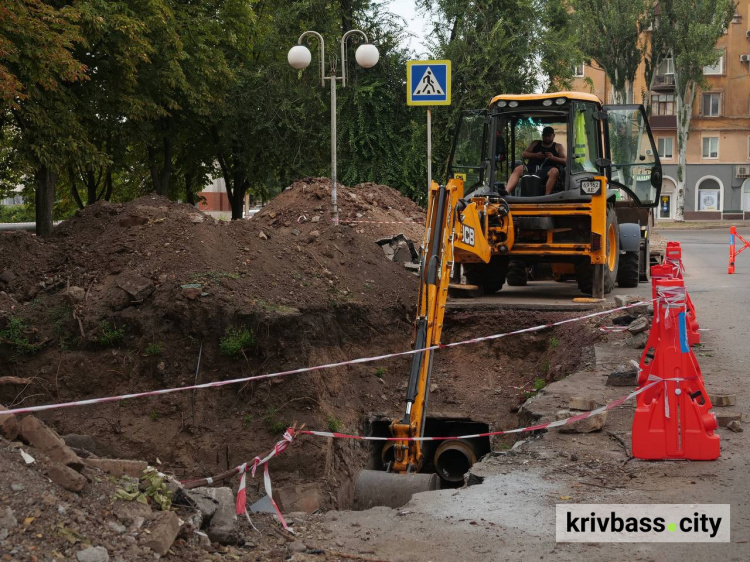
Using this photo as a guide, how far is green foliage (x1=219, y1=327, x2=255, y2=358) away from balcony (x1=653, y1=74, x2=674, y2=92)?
164 feet

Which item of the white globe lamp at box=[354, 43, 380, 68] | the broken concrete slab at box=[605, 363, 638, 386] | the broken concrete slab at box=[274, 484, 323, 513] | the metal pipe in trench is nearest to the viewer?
the broken concrete slab at box=[605, 363, 638, 386]

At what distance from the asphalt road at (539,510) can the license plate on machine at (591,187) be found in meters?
5.14

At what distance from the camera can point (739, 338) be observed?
36.6 feet

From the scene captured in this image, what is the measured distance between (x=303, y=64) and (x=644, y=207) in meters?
6.60

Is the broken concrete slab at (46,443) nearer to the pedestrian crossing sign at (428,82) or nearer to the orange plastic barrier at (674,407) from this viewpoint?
the orange plastic barrier at (674,407)

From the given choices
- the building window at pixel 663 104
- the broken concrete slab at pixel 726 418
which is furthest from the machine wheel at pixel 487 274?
the building window at pixel 663 104

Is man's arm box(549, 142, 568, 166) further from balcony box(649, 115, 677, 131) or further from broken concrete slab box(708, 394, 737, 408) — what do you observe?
balcony box(649, 115, 677, 131)

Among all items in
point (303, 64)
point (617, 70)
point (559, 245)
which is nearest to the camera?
point (559, 245)

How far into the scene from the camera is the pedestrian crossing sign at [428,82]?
13656mm

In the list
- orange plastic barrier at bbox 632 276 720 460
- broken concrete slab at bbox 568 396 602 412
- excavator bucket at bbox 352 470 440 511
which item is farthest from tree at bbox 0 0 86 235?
orange plastic barrier at bbox 632 276 720 460

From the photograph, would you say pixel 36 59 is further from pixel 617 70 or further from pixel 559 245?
pixel 617 70

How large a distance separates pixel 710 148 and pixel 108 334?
51124mm

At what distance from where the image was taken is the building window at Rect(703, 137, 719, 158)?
55.7m

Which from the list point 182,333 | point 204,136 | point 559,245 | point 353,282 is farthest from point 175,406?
point 204,136
